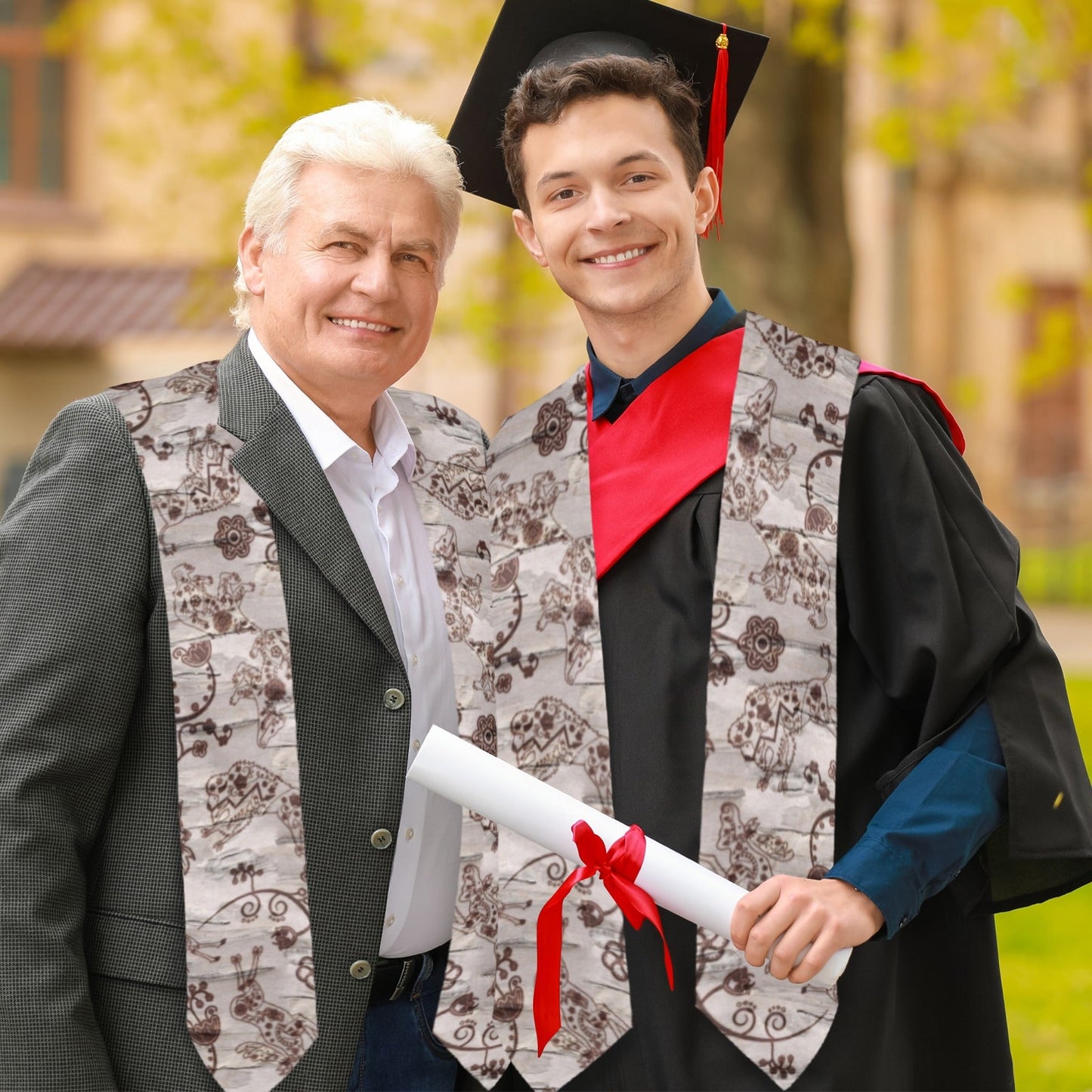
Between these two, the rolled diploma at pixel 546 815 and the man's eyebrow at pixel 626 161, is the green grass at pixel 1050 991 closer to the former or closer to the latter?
the rolled diploma at pixel 546 815

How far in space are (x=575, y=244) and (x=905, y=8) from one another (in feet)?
50.1

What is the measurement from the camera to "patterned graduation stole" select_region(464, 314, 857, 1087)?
7.29 ft

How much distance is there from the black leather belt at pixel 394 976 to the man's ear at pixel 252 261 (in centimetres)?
109

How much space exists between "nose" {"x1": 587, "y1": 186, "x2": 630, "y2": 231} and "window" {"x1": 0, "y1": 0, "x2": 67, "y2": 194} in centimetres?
1113

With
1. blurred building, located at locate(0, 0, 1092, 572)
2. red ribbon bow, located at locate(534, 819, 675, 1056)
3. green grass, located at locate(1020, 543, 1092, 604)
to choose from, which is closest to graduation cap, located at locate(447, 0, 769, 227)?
red ribbon bow, located at locate(534, 819, 675, 1056)

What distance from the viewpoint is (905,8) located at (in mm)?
16172

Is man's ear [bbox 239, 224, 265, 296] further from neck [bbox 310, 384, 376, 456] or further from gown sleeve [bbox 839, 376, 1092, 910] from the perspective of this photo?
gown sleeve [bbox 839, 376, 1092, 910]

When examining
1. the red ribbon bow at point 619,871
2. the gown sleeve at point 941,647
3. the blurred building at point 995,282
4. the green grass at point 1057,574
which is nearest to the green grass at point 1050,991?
the gown sleeve at point 941,647

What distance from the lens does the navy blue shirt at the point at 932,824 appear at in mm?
2137

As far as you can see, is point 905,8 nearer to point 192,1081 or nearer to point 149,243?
point 149,243

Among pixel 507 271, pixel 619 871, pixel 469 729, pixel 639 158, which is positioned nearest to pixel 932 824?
pixel 619 871

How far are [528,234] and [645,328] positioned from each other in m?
0.30

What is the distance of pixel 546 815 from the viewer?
6.72 ft

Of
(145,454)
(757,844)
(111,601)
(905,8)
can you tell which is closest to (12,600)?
(111,601)
